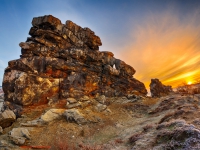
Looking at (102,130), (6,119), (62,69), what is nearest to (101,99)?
(62,69)

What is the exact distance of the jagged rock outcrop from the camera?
5300cm

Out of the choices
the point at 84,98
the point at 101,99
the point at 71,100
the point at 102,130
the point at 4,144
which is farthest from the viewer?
the point at 101,99

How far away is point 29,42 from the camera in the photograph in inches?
1357

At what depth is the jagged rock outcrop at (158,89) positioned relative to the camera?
53.0m

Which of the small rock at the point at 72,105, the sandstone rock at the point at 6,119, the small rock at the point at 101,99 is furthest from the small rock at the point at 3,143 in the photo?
the small rock at the point at 101,99

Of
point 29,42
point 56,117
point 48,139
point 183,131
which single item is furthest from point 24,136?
point 29,42

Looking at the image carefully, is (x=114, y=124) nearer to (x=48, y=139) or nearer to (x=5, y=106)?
(x=48, y=139)

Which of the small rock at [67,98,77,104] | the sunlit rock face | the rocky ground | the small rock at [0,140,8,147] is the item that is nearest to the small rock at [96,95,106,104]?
the sunlit rock face

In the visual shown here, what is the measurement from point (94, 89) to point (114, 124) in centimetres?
1425

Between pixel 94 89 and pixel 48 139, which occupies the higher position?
pixel 94 89

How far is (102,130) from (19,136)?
37.7ft

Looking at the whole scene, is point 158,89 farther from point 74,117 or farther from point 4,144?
point 4,144

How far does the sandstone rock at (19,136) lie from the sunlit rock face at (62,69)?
9.68 metres

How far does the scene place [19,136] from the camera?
1802 cm
